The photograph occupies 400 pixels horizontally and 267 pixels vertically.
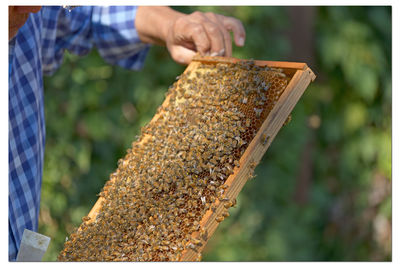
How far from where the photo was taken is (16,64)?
184 cm

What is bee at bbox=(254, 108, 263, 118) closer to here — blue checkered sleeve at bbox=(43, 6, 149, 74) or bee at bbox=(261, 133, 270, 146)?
bee at bbox=(261, 133, 270, 146)

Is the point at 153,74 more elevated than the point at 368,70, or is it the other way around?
the point at 368,70

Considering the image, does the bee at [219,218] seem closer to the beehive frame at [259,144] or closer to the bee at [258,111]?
the beehive frame at [259,144]

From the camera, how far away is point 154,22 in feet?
7.47

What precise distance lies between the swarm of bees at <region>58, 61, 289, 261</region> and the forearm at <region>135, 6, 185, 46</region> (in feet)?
1.50

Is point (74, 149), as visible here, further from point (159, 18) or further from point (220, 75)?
point (220, 75)

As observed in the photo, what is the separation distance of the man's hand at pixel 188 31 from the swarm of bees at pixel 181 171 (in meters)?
0.19

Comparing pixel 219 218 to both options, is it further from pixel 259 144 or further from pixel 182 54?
pixel 182 54

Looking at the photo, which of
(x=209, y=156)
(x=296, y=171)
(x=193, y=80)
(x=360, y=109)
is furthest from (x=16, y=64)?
(x=360, y=109)

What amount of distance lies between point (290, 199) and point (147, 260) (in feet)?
10.4

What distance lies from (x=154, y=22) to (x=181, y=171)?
92 cm

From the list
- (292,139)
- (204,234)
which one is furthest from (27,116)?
(292,139)

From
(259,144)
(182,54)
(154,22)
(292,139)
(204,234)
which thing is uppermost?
(292,139)

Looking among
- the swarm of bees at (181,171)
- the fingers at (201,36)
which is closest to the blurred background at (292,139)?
the fingers at (201,36)
